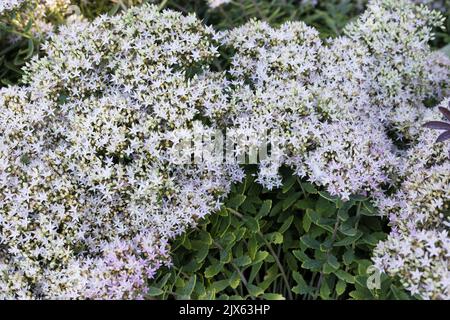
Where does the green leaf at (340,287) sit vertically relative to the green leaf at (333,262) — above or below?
below

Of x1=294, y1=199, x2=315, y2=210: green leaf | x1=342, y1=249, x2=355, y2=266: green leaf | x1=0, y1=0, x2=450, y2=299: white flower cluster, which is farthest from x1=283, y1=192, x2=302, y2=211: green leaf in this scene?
x1=342, y1=249, x2=355, y2=266: green leaf

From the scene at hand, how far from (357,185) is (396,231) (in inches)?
7.2

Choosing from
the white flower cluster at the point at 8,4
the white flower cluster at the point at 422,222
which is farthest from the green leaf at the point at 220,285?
the white flower cluster at the point at 8,4

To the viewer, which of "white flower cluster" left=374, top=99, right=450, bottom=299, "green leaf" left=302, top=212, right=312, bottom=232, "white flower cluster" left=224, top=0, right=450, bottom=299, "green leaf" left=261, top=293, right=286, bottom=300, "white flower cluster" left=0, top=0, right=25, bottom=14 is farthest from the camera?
"white flower cluster" left=0, top=0, right=25, bottom=14

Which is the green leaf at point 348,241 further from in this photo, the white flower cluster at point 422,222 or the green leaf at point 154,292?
the green leaf at point 154,292

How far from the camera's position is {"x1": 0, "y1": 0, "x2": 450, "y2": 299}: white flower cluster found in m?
1.76

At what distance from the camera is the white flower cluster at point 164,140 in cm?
176

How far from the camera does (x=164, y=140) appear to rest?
1870 mm

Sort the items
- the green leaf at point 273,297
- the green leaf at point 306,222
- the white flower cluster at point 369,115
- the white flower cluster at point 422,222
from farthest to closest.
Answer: the green leaf at point 306,222 → the green leaf at point 273,297 → the white flower cluster at point 369,115 → the white flower cluster at point 422,222

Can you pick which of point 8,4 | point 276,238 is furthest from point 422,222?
point 8,4

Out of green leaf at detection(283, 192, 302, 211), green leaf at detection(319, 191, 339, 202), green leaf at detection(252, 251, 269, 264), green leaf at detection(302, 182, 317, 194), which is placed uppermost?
green leaf at detection(302, 182, 317, 194)

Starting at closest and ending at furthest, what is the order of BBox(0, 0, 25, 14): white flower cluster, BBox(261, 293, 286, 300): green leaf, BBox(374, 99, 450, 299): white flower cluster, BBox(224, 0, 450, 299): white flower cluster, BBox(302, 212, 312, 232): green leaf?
BBox(374, 99, 450, 299): white flower cluster
BBox(224, 0, 450, 299): white flower cluster
BBox(261, 293, 286, 300): green leaf
BBox(302, 212, 312, 232): green leaf
BBox(0, 0, 25, 14): white flower cluster

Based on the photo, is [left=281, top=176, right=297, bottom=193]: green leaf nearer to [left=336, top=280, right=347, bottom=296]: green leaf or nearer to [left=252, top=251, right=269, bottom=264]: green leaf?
[left=252, top=251, right=269, bottom=264]: green leaf
